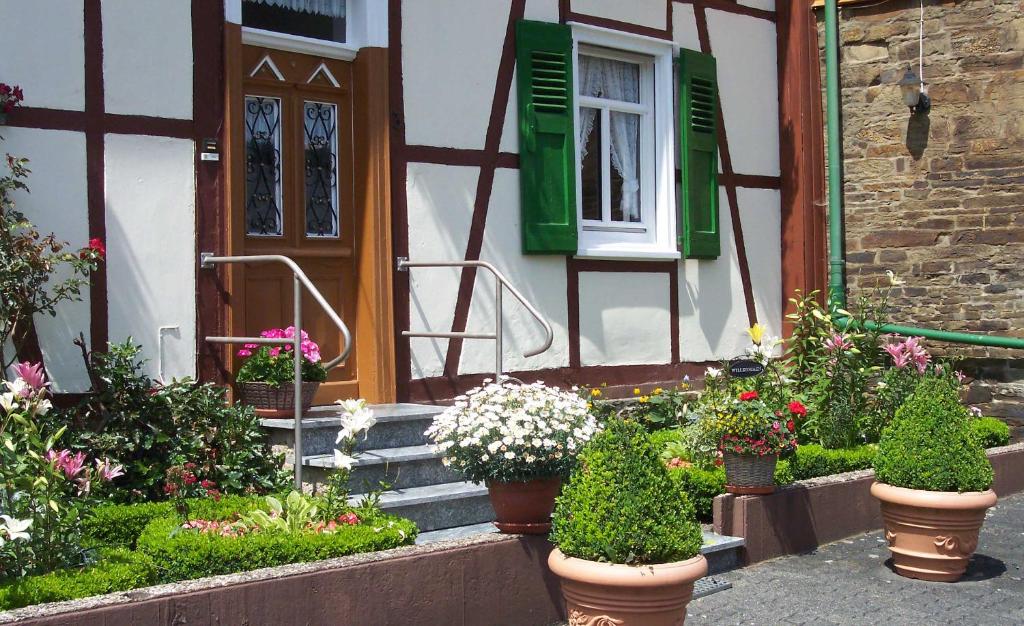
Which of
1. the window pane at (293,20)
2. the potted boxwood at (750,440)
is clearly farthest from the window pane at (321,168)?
the potted boxwood at (750,440)

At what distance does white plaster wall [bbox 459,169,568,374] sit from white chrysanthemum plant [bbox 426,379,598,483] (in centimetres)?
266

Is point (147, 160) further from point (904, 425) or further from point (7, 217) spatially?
point (904, 425)

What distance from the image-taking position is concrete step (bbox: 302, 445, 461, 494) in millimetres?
6398

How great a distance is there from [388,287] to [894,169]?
5108mm

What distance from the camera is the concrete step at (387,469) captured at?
6.40m

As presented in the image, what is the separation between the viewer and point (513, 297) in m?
8.46

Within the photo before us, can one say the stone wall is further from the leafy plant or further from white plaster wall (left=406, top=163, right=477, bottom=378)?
the leafy plant

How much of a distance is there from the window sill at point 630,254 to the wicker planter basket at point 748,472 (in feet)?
7.90

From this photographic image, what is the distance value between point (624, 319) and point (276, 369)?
10.7ft

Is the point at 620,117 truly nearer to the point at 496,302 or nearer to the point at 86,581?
the point at 496,302

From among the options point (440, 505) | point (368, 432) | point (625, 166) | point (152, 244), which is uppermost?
point (625, 166)

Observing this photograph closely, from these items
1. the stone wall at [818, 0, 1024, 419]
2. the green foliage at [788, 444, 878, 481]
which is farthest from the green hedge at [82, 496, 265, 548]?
the stone wall at [818, 0, 1024, 419]

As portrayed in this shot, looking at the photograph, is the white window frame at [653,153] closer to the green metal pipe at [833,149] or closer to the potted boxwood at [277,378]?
the green metal pipe at [833,149]

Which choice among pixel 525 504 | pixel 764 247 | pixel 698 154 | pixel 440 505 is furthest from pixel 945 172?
pixel 525 504
